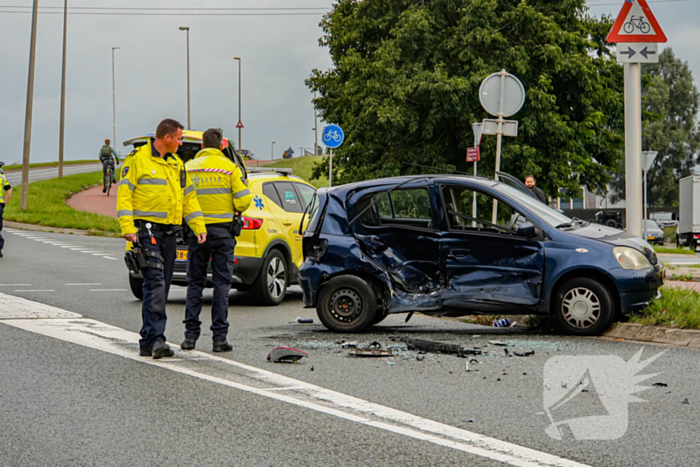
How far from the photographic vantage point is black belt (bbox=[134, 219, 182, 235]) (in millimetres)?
7043

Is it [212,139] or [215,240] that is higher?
[212,139]

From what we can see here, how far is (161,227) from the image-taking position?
7113 mm

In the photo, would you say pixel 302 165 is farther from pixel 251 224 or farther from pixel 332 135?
pixel 251 224

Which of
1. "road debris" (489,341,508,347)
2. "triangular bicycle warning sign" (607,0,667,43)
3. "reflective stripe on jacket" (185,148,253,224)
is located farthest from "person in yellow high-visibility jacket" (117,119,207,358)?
"triangular bicycle warning sign" (607,0,667,43)

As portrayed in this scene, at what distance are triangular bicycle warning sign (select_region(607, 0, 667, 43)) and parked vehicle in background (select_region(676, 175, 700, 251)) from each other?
2617 cm

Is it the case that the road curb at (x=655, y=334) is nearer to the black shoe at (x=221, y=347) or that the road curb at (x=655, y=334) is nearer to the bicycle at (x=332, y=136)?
the black shoe at (x=221, y=347)

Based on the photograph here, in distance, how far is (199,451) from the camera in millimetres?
4430

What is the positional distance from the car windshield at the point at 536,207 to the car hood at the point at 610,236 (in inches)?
7.4

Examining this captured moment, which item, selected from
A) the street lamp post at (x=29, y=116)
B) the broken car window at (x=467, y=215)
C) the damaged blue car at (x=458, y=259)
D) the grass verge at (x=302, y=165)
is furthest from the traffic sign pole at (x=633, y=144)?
the grass verge at (x=302, y=165)

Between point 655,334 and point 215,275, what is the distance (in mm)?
4044

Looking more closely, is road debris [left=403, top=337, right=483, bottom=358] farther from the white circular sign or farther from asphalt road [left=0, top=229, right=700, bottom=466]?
the white circular sign

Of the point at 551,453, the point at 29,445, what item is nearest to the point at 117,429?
the point at 29,445

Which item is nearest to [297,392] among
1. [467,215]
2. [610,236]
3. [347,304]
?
[347,304]

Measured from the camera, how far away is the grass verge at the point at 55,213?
1061 inches
